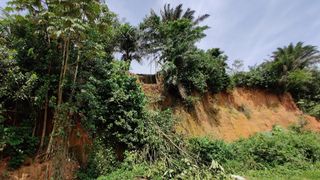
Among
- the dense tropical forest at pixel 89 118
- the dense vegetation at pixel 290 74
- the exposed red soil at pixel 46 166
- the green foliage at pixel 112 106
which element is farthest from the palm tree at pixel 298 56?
the exposed red soil at pixel 46 166

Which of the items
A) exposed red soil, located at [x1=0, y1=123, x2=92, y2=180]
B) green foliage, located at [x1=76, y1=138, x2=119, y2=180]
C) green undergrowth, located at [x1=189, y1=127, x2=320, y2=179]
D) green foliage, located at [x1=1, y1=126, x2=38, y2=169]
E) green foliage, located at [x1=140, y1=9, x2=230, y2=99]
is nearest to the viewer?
exposed red soil, located at [x1=0, y1=123, x2=92, y2=180]

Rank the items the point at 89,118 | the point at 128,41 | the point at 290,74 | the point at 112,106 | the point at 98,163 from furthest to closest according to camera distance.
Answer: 1. the point at 290,74
2. the point at 128,41
3. the point at 112,106
4. the point at 89,118
5. the point at 98,163

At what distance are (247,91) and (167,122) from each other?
9447 millimetres

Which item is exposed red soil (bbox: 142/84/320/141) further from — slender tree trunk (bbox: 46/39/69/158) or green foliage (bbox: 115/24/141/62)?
slender tree trunk (bbox: 46/39/69/158)

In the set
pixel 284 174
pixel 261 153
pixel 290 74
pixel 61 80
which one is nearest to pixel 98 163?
pixel 61 80

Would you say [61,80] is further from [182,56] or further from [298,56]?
[298,56]

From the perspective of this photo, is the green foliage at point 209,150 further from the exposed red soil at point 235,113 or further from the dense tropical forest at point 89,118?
the exposed red soil at point 235,113

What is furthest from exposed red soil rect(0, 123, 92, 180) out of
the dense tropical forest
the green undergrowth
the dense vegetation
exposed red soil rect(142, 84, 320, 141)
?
the dense vegetation

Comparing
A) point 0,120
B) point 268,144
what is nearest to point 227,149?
point 268,144

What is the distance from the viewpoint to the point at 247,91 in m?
20.0

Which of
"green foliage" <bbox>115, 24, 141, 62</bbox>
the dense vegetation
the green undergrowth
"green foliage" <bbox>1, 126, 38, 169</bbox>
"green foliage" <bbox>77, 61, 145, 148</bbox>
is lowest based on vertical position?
the green undergrowth

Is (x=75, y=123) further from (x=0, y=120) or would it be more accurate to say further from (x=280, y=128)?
(x=280, y=128)

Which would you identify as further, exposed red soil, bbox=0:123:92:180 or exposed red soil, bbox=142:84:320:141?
exposed red soil, bbox=142:84:320:141

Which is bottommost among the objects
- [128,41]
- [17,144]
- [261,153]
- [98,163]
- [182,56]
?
[261,153]
